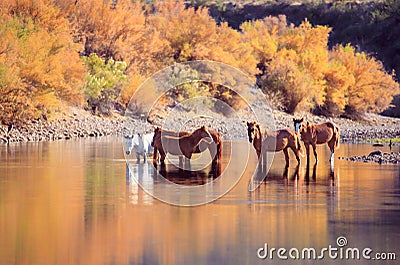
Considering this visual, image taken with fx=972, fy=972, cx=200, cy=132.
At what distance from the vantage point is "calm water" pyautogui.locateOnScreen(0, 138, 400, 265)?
1287cm

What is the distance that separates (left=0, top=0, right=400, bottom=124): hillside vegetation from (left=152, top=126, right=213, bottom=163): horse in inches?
474

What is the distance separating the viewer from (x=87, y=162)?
2644cm

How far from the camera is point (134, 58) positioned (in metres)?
52.3

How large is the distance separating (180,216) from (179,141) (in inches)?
312

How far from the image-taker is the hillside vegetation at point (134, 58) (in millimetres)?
37219

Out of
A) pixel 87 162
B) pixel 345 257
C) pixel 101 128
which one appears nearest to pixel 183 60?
pixel 101 128

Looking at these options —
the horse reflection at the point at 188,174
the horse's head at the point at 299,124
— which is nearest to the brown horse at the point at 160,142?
the horse reflection at the point at 188,174

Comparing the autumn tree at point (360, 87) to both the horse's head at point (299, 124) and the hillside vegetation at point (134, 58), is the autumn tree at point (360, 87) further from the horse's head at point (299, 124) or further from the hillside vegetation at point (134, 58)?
the horse's head at point (299, 124)

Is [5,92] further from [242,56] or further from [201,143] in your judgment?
[242,56]

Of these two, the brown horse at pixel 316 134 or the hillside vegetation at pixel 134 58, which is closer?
the brown horse at pixel 316 134

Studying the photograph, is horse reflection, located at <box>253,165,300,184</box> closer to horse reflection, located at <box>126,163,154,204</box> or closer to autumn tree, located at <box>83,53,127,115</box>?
horse reflection, located at <box>126,163,154,204</box>

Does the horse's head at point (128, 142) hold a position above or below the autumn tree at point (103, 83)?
below

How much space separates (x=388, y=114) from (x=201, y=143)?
48.8 m

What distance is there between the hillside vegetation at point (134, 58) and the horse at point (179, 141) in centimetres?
1204
